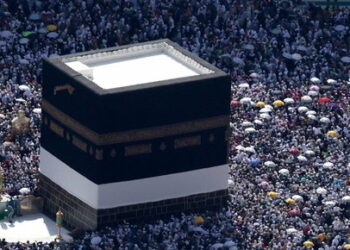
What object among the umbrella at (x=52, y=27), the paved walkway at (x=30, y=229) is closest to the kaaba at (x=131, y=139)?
the paved walkway at (x=30, y=229)

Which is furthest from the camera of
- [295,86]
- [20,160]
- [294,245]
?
[295,86]

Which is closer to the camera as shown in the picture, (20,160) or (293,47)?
(20,160)

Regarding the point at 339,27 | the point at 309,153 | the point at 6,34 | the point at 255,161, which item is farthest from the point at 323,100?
the point at 6,34

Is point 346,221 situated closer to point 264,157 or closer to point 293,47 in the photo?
point 264,157

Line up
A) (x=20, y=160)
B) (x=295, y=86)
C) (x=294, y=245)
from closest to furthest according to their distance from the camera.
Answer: (x=294, y=245) → (x=20, y=160) → (x=295, y=86)

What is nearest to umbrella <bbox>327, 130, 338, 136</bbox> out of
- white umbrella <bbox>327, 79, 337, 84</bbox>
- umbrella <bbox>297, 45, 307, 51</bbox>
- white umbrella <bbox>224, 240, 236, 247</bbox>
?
white umbrella <bbox>327, 79, 337, 84</bbox>

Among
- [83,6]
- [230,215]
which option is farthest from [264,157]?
[83,6]

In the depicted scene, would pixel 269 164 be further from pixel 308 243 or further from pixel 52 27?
pixel 52 27
